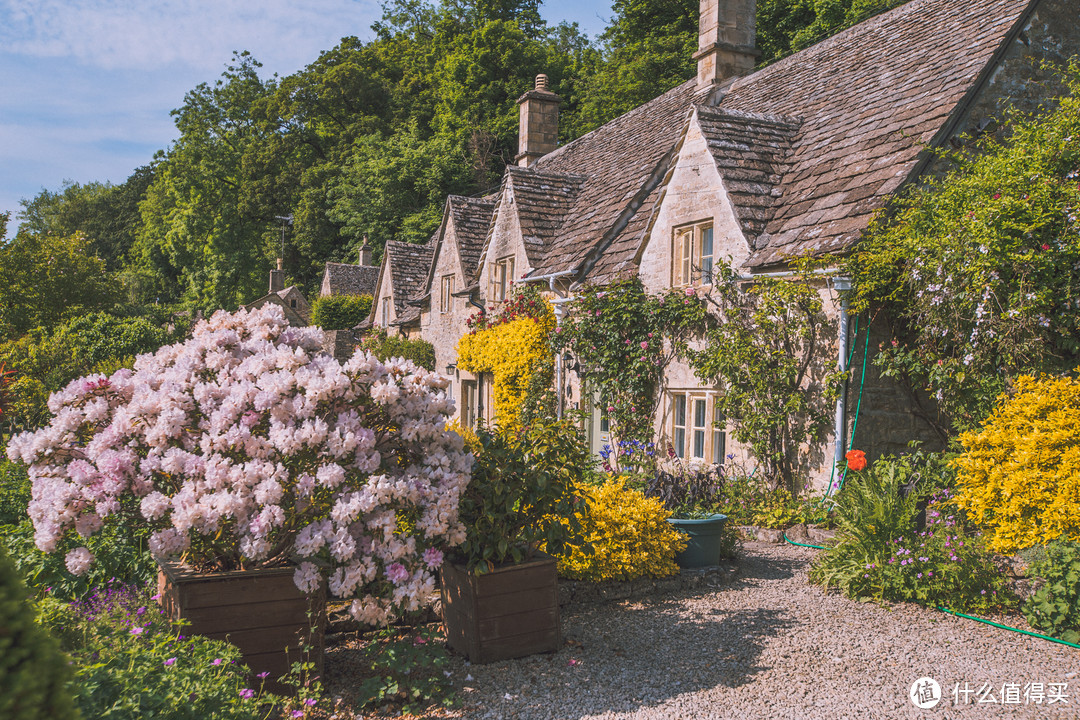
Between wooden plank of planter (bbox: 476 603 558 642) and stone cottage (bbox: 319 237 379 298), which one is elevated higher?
stone cottage (bbox: 319 237 379 298)

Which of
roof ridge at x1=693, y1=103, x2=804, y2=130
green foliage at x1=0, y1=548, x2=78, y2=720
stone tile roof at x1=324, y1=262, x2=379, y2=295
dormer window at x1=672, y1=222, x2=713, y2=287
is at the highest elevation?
stone tile roof at x1=324, y1=262, x2=379, y2=295

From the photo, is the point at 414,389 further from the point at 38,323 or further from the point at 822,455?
the point at 38,323

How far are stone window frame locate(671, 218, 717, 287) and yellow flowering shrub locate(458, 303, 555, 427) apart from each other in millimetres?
3811

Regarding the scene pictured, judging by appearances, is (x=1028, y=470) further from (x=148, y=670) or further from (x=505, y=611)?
(x=148, y=670)

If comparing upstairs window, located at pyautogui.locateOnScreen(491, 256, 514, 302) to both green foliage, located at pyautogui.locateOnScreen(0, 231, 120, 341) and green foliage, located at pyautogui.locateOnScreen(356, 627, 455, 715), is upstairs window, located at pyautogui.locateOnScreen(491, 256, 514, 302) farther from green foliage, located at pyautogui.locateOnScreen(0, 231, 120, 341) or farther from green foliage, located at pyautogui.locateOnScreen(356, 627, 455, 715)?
green foliage, located at pyautogui.locateOnScreen(356, 627, 455, 715)

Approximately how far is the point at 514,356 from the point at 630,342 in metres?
3.93

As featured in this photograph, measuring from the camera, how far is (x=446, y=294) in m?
22.0

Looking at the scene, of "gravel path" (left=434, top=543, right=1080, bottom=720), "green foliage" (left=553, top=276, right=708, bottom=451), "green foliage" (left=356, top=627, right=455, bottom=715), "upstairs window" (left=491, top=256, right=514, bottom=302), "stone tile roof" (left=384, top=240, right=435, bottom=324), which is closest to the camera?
"green foliage" (left=356, top=627, right=455, bottom=715)

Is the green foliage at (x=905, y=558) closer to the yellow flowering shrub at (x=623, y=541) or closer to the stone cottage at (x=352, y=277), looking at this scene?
the yellow flowering shrub at (x=623, y=541)

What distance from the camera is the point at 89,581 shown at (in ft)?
17.5

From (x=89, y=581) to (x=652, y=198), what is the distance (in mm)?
11455

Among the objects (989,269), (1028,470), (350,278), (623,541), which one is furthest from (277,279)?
(1028,470)

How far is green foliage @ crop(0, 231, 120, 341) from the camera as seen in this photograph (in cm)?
2133

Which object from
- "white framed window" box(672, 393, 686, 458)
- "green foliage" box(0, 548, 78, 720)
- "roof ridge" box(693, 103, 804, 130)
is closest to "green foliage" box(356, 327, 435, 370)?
"white framed window" box(672, 393, 686, 458)
